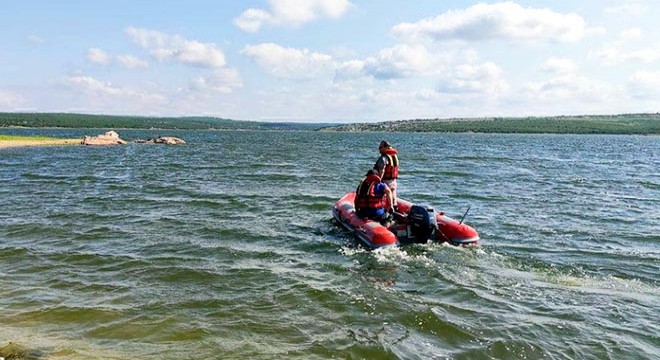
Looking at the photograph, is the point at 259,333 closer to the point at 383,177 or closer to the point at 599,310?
the point at 599,310

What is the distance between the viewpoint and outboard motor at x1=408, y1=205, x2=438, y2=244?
12914mm

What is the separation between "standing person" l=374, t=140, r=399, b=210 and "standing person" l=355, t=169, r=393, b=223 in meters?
0.46

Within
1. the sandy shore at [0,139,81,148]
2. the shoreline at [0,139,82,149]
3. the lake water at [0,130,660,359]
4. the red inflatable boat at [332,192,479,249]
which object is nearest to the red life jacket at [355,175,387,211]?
the red inflatable boat at [332,192,479,249]

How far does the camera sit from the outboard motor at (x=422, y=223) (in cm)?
1291

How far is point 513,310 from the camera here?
8.54 meters

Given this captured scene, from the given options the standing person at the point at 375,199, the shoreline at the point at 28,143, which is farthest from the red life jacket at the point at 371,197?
the shoreline at the point at 28,143

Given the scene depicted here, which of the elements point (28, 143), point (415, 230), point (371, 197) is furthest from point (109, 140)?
point (415, 230)

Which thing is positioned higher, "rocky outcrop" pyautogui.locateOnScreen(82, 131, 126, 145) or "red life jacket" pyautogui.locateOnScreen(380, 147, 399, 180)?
"red life jacket" pyautogui.locateOnScreen(380, 147, 399, 180)

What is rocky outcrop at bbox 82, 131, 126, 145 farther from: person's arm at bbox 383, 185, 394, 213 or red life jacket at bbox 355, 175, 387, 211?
person's arm at bbox 383, 185, 394, 213

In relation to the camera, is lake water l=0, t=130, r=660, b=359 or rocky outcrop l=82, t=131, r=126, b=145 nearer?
lake water l=0, t=130, r=660, b=359

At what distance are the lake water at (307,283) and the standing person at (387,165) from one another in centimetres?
199

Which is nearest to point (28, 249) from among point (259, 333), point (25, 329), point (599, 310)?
point (25, 329)

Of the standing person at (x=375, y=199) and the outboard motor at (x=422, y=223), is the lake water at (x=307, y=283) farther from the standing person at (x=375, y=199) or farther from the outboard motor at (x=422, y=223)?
the standing person at (x=375, y=199)

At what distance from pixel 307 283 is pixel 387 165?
5619 mm
